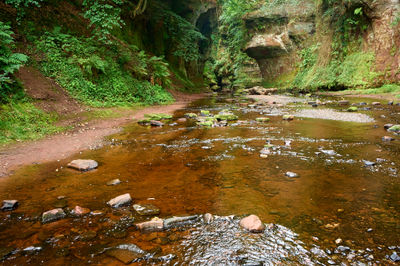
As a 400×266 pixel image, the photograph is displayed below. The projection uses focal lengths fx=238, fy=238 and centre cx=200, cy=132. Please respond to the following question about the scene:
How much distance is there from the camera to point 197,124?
884 centimetres

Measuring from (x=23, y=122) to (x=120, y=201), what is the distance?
5.91 metres

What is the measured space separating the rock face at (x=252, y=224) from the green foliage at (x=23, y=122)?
6.48 metres

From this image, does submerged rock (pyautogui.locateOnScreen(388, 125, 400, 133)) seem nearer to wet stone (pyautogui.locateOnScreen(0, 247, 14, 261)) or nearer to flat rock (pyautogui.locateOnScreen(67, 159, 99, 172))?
flat rock (pyautogui.locateOnScreen(67, 159, 99, 172))

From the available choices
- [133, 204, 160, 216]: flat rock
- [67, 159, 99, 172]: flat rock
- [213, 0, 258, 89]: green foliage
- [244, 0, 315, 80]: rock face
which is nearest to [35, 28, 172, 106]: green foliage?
[67, 159, 99, 172]: flat rock

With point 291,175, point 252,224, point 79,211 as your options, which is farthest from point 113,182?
point 291,175

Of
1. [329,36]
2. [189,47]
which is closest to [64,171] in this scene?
[189,47]

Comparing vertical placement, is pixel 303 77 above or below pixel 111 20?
below

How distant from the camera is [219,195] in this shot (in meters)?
3.47

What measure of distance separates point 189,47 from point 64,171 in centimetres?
2031

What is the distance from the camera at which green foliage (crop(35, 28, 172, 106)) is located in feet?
35.2

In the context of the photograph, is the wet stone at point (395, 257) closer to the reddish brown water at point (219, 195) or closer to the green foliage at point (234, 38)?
the reddish brown water at point (219, 195)

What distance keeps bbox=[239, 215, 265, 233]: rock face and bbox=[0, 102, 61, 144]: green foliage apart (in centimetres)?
648

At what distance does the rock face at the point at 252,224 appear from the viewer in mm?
2570

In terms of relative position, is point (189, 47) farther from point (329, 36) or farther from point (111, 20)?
point (329, 36)
